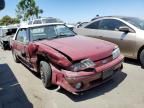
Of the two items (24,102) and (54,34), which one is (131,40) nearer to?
(54,34)

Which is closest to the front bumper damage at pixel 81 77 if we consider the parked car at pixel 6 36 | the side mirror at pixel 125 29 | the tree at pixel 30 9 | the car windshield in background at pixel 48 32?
the car windshield in background at pixel 48 32

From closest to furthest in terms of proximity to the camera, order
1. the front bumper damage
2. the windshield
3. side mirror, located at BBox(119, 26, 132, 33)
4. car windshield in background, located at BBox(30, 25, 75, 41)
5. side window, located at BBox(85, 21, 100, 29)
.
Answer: the front bumper damage
car windshield in background, located at BBox(30, 25, 75, 41)
side mirror, located at BBox(119, 26, 132, 33)
side window, located at BBox(85, 21, 100, 29)
the windshield

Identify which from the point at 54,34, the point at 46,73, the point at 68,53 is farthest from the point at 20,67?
the point at 68,53

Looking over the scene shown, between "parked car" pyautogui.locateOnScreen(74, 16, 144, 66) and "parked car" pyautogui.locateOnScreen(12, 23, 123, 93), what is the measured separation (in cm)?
123

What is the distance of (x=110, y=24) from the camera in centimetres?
717

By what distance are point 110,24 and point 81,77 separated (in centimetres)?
353

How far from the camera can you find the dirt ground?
4184mm

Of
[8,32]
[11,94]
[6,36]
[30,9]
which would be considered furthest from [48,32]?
[30,9]

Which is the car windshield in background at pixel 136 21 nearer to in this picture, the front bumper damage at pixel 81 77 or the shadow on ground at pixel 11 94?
the front bumper damage at pixel 81 77

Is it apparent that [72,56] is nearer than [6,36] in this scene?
Yes

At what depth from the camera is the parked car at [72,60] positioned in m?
4.22

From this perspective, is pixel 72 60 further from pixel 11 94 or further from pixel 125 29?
pixel 125 29

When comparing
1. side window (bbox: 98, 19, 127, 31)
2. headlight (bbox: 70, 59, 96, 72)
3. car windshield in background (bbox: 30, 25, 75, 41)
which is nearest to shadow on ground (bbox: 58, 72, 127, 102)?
headlight (bbox: 70, 59, 96, 72)

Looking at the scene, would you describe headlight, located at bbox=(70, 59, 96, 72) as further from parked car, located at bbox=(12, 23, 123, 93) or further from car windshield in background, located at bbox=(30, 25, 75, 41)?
car windshield in background, located at bbox=(30, 25, 75, 41)
